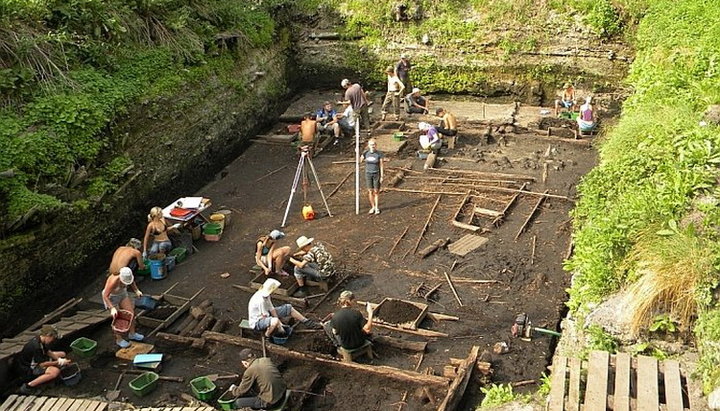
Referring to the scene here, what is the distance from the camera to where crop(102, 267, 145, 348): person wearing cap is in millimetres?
11148

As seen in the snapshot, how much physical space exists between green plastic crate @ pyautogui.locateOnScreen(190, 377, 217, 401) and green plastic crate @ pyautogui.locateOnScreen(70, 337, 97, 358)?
2.10 m

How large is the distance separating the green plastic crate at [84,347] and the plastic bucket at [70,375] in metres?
0.44

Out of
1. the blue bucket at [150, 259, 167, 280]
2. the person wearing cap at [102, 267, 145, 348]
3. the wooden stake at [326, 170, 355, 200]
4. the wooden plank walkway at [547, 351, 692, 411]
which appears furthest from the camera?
the wooden stake at [326, 170, 355, 200]

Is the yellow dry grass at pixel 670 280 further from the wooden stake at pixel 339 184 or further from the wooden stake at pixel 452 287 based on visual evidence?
the wooden stake at pixel 339 184

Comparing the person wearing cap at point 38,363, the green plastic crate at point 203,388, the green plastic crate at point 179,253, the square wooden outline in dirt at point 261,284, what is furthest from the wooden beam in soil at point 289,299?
the person wearing cap at point 38,363

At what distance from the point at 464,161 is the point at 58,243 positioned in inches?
391

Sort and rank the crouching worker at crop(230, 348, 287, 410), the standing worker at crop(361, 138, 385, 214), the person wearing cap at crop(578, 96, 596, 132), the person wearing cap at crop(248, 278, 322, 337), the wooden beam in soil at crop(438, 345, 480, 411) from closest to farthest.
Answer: the crouching worker at crop(230, 348, 287, 410) < the wooden beam in soil at crop(438, 345, 480, 411) < the person wearing cap at crop(248, 278, 322, 337) < the standing worker at crop(361, 138, 385, 214) < the person wearing cap at crop(578, 96, 596, 132)

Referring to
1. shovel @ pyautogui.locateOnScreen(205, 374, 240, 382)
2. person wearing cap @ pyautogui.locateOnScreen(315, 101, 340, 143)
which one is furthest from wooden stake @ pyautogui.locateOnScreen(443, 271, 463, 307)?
person wearing cap @ pyautogui.locateOnScreen(315, 101, 340, 143)

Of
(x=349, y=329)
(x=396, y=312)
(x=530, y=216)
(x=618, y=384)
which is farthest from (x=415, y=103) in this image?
(x=618, y=384)

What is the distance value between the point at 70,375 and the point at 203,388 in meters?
2.22

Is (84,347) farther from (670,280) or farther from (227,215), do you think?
(670,280)

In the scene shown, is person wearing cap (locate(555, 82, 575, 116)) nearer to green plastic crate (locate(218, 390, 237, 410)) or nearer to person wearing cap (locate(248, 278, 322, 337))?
person wearing cap (locate(248, 278, 322, 337))

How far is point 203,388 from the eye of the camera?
32.8 feet

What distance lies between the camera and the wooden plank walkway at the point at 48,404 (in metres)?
9.30
